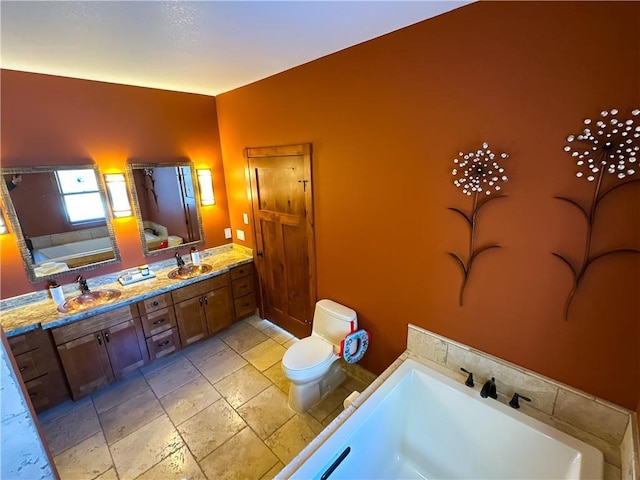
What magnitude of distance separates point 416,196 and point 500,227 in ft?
1.66

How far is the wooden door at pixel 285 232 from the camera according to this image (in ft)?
8.39

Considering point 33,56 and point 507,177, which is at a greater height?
point 33,56

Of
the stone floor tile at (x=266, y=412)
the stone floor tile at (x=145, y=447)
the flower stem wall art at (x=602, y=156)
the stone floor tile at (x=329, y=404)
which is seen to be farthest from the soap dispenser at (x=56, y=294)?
the flower stem wall art at (x=602, y=156)

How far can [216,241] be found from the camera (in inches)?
140

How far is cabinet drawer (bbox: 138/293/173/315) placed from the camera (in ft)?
8.65

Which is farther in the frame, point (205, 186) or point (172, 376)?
point (205, 186)

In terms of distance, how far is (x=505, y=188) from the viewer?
4.89ft

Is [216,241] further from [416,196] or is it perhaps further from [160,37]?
[416,196]

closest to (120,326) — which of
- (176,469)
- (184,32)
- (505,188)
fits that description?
(176,469)

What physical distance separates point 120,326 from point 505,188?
3.09 m

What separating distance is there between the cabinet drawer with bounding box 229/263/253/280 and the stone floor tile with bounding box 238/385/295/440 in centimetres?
129

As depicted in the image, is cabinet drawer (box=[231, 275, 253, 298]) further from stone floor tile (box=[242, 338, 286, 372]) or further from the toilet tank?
the toilet tank

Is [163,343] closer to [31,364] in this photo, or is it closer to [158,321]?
[158,321]

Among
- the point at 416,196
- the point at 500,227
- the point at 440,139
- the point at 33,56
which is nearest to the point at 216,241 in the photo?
the point at 33,56
